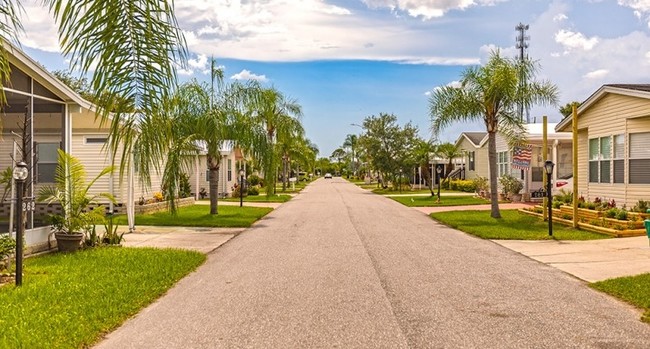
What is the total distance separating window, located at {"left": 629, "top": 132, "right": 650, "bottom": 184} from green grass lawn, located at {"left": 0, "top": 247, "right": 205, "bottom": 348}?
1314 centimetres

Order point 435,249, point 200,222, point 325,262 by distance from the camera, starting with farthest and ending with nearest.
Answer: point 200,222, point 435,249, point 325,262

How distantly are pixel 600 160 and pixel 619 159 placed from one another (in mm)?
1344

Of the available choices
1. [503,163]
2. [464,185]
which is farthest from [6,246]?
[464,185]

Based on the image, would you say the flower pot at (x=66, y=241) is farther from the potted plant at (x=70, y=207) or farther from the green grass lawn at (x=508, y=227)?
the green grass lawn at (x=508, y=227)

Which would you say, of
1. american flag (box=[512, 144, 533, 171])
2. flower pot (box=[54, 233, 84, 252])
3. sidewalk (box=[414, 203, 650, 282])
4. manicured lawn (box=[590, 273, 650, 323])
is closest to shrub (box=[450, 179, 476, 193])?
american flag (box=[512, 144, 533, 171])

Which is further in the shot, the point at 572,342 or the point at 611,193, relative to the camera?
the point at 611,193

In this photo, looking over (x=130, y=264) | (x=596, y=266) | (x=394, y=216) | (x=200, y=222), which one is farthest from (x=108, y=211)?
(x=596, y=266)

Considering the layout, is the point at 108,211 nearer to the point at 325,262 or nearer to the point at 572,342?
the point at 325,262

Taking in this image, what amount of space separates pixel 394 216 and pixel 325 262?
41.4 feet

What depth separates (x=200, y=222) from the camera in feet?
68.8

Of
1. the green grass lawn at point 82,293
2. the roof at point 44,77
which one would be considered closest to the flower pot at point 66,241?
the green grass lawn at point 82,293

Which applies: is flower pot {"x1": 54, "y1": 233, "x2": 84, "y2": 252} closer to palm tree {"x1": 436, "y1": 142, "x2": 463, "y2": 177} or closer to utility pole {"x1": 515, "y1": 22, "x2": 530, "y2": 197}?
utility pole {"x1": 515, "y1": 22, "x2": 530, "y2": 197}

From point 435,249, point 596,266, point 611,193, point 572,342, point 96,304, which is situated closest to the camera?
point 572,342

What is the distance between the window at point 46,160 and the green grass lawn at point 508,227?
42.6ft
